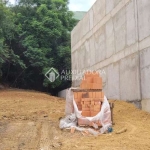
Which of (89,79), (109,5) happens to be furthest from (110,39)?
(89,79)

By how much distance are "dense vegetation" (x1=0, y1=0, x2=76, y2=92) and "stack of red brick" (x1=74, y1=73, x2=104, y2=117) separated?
11.1 meters

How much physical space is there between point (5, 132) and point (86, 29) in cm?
811

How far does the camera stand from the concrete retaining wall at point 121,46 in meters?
6.58

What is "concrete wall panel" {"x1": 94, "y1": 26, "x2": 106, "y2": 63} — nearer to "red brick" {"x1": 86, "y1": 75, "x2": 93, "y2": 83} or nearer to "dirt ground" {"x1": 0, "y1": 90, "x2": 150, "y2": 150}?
"dirt ground" {"x1": 0, "y1": 90, "x2": 150, "y2": 150}

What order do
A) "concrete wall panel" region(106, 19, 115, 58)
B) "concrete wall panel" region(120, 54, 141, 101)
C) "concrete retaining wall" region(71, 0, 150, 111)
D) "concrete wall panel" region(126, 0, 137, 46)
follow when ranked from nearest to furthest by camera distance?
"concrete retaining wall" region(71, 0, 150, 111), "concrete wall panel" region(120, 54, 141, 101), "concrete wall panel" region(126, 0, 137, 46), "concrete wall panel" region(106, 19, 115, 58)

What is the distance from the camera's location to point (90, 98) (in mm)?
5539

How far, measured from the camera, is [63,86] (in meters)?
19.4

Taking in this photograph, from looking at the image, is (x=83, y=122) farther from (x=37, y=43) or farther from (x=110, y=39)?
(x=37, y=43)

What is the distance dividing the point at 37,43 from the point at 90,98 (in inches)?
508

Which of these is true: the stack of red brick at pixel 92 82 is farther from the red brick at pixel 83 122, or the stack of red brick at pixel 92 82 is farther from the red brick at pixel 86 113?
the red brick at pixel 83 122

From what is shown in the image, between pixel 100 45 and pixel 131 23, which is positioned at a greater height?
pixel 131 23

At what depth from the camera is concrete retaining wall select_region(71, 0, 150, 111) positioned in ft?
21.6

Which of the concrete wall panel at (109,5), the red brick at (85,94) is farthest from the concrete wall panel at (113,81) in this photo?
the red brick at (85,94)

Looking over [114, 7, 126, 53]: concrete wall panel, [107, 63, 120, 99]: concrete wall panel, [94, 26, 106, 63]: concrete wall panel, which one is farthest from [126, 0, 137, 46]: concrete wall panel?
[94, 26, 106, 63]: concrete wall panel
